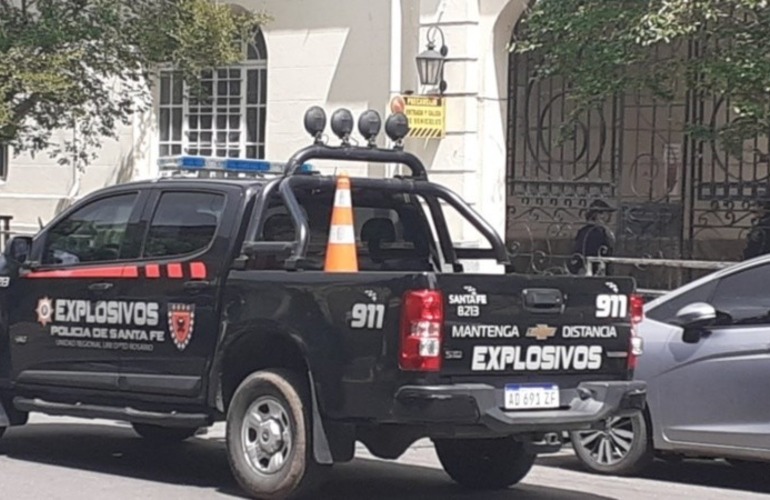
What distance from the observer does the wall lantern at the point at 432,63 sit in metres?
18.3

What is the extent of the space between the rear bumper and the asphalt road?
1076 millimetres

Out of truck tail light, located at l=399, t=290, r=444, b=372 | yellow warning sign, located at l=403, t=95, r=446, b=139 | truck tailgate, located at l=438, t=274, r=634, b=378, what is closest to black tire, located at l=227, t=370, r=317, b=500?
truck tail light, located at l=399, t=290, r=444, b=372

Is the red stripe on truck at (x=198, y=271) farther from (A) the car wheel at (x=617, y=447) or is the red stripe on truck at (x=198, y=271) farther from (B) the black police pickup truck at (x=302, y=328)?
(A) the car wheel at (x=617, y=447)

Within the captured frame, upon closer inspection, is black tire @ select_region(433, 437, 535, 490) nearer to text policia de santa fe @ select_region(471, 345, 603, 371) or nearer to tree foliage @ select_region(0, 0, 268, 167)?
text policia de santa fe @ select_region(471, 345, 603, 371)

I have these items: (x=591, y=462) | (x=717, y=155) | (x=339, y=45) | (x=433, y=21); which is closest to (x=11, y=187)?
(x=339, y=45)

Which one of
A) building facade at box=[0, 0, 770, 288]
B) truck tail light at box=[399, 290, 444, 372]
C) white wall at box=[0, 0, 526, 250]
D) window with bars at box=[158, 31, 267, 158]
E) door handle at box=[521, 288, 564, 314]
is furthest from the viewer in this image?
window with bars at box=[158, 31, 267, 158]

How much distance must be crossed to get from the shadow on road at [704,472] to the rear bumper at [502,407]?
1997 millimetres

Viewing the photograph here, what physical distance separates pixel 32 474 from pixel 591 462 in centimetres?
381

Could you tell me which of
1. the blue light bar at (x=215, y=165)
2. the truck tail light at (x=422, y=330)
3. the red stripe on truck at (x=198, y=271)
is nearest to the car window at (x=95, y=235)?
the red stripe on truck at (x=198, y=271)

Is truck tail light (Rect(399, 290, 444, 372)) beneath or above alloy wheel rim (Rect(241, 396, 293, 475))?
above

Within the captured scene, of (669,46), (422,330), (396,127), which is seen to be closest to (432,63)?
(669,46)

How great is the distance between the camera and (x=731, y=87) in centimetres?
1310

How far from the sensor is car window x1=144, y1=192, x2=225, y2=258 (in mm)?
9383

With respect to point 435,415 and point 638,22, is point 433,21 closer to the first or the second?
point 638,22
